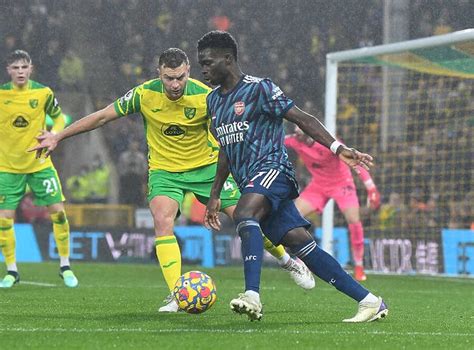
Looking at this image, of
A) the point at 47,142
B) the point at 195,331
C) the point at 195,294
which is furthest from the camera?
the point at 47,142

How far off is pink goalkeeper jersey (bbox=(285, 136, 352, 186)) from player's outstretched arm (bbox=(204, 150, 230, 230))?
7.02 meters

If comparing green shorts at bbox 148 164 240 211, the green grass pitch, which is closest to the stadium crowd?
the green grass pitch

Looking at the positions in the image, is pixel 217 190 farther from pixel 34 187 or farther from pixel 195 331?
pixel 34 187

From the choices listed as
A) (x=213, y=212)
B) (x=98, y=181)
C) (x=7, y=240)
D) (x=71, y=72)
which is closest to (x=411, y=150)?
(x=98, y=181)

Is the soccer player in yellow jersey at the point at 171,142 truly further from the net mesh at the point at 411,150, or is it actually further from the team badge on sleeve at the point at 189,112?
the net mesh at the point at 411,150

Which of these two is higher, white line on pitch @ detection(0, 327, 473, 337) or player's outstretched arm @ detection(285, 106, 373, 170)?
player's outstretched arm @ detection(285, 106, 373, 170)

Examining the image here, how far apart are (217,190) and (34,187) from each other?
482cm

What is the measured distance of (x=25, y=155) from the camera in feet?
40.3

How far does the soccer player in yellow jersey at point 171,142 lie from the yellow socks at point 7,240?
12.6 ft

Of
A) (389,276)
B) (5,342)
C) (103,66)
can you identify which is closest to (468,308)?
(5,342)

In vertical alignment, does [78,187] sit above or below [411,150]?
below

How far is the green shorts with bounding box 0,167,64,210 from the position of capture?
12320 mm

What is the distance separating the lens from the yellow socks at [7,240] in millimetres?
12516

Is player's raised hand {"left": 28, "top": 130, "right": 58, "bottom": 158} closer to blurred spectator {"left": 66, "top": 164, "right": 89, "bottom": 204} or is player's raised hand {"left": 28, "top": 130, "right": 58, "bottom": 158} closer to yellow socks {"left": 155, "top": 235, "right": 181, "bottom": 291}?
yellow socks {"left": 155, "top": 235, "right": 181, "bottom": 291}
